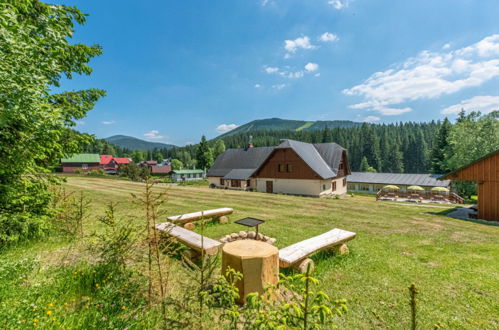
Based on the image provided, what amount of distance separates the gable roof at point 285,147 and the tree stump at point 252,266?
2285cm

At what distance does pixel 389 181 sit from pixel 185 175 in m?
53.1

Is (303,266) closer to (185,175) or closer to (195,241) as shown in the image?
(195,241)

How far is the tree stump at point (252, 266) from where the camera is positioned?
3734 millimetres

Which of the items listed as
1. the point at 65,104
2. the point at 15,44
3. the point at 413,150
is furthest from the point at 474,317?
the point at 413,150

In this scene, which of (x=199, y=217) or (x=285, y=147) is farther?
(x=285, y=147)

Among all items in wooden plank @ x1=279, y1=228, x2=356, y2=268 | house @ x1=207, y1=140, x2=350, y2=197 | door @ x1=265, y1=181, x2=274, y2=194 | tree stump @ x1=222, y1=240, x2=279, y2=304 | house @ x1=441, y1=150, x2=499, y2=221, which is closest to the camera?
tree stump @ x1=222, y1=240, x2=279, y2=304

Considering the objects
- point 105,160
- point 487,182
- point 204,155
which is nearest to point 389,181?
point 487,182

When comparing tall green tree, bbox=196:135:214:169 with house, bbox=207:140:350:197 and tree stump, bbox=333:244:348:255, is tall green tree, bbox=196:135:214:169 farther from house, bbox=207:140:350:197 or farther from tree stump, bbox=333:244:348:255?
tree stump, bbox=333:244:348:255

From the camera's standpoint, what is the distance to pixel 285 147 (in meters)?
Result: 28.0

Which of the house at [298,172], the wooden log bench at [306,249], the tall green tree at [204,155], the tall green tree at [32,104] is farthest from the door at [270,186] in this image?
the tall green tree at [204,155]

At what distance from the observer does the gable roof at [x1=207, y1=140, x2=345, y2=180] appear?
92.0 ft

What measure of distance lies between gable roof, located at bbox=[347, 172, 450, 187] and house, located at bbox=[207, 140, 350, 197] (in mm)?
18369

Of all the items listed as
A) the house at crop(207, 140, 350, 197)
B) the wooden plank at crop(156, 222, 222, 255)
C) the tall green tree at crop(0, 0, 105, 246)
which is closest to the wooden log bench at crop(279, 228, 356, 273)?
the wooden plank at crop(156, 222, 222, 255)

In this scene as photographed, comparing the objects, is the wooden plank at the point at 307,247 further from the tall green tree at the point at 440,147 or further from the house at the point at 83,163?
the house at the point at 83,163
